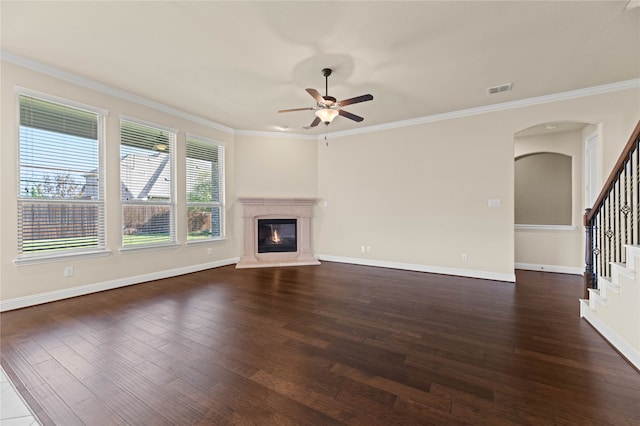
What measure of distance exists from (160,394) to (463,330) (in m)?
2.60

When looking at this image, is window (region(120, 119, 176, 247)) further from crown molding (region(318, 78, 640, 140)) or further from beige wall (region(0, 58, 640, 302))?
crown molding (region(318, 78, 640, 140))

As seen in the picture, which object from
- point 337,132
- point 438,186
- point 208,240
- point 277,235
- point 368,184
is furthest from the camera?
point 277,235

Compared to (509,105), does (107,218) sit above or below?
below

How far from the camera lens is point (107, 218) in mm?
3885

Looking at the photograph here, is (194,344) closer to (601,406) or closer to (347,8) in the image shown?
(601,406)

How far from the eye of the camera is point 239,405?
1596 mm

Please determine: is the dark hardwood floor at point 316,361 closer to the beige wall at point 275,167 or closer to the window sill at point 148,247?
the window sill at point 148,247

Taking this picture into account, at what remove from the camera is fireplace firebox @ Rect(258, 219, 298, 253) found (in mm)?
6027

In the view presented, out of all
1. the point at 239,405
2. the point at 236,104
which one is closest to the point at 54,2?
the point at 236,104

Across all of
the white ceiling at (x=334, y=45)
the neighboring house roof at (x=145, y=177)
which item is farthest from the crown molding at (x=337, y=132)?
the neighboring house roof at (x=145, y=177)

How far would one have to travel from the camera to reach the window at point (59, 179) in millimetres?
3221

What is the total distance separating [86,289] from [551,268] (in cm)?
787

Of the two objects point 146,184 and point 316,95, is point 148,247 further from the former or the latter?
point 316,95

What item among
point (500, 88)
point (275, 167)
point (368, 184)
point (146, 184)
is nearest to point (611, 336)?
point (500, 88)
